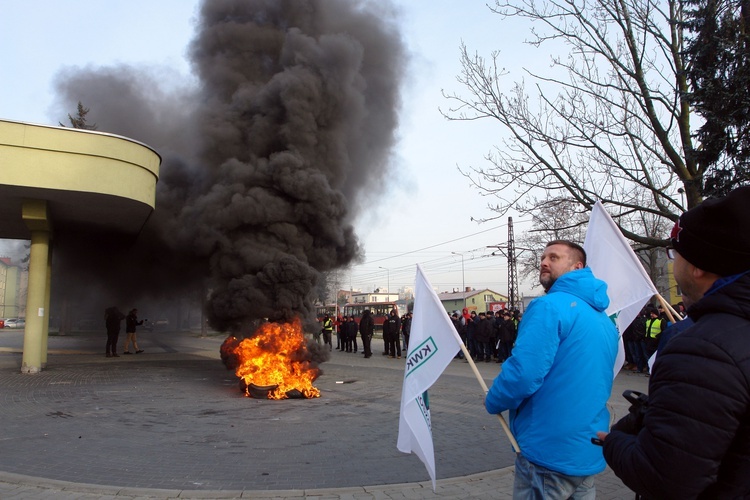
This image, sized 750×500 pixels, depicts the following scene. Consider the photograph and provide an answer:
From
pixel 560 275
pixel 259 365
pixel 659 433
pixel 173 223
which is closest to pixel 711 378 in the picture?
pixel 659 433

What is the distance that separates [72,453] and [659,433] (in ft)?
20.2

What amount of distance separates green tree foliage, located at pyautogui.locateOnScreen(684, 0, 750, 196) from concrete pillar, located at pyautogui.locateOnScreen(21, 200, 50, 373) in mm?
Result: 14646

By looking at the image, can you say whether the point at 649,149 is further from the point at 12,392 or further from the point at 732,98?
the point at 12,392

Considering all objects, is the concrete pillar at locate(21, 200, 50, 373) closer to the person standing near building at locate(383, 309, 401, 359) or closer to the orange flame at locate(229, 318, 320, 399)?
the orange flame at locate(229, 318, 320, 399)

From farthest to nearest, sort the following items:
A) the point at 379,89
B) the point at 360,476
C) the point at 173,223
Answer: the point at 379,89 → the point at 173,223 → the point at 360,476

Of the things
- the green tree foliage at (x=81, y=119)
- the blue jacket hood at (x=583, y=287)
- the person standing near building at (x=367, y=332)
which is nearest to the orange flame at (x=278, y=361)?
the blue jacket hood at (x=583, y=287)

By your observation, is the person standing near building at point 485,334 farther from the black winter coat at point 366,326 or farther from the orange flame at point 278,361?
the orange flame at point 278,361

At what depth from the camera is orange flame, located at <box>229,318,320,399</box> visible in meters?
10.1

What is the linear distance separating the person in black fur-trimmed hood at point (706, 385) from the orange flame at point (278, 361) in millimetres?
8940

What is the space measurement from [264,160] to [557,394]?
11895 millimetres

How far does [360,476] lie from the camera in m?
5.00

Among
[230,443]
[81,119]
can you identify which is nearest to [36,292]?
[230,443]

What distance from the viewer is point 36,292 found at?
12328 mm

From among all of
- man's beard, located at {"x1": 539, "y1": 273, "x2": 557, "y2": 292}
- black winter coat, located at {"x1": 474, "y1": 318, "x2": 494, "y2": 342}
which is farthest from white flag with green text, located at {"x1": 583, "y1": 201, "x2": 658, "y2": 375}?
black winter coat, located at {"x1": 474, "y1": 318, "x2": 494, "y2": 342}
